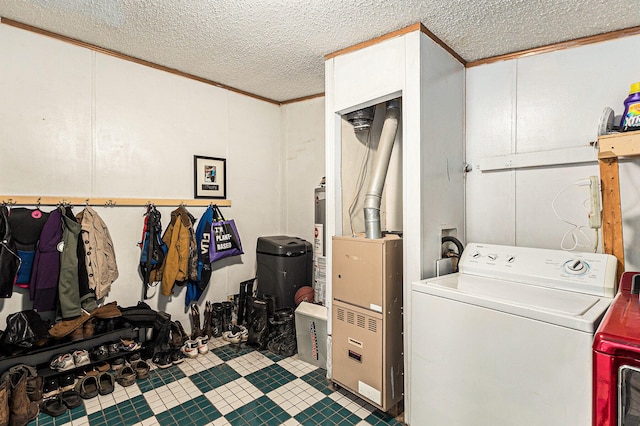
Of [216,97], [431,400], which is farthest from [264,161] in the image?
[431,400]

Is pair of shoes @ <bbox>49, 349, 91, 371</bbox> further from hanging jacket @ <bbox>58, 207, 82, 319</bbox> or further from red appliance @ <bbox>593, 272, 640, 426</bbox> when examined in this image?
red appliance @ <bbox>593, 272, 640, 426</bbox>

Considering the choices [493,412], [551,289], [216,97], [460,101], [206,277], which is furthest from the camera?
[216,97]

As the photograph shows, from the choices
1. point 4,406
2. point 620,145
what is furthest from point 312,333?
point 620,145

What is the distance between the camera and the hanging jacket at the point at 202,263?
122 inches

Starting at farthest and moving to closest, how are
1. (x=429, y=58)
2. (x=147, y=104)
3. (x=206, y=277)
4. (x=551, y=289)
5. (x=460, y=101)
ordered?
(x=206, y=277), (x=147, y=104), (x=460, y=101), (x=429, y=58), (x=551, y=289)

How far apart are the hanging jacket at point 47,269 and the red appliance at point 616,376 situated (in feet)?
9.82

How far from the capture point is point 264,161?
385cm

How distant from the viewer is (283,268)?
323 cm

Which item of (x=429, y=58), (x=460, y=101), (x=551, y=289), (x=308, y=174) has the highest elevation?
(x=429, y=58)

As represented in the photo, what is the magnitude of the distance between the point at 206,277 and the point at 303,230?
3.88 ft

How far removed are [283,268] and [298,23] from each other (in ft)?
6.93

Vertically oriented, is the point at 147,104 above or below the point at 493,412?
above

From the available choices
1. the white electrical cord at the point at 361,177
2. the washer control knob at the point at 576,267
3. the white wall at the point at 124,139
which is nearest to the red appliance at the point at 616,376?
the washer control knob at the point at 576,267

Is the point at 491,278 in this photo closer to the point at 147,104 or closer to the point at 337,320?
the point at 337,320
